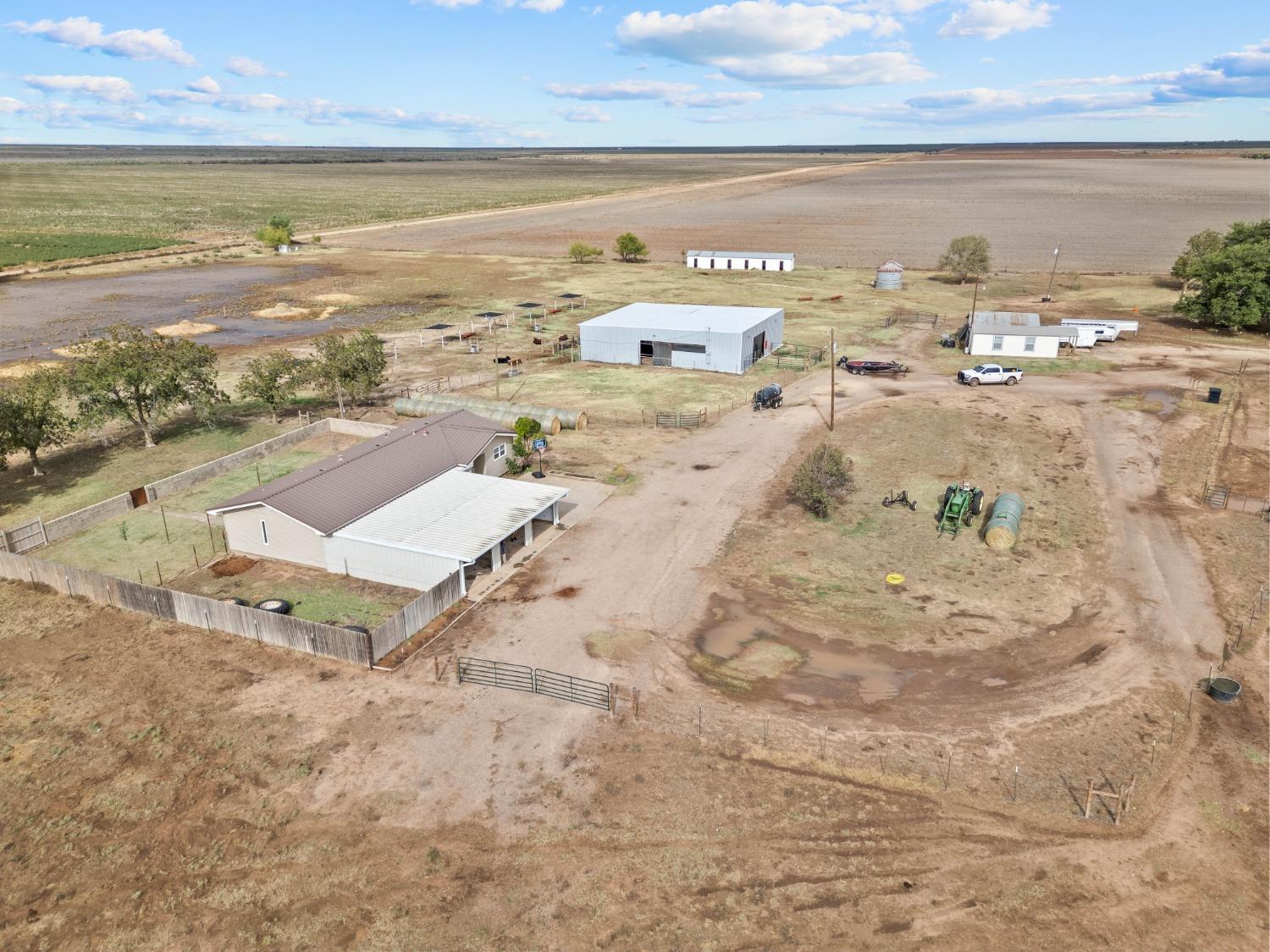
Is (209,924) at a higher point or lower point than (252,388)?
lower

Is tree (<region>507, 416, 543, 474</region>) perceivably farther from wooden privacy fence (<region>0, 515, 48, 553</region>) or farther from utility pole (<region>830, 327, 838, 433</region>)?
wooden privacy fence (<region>0, 515, 48, 553</region>)

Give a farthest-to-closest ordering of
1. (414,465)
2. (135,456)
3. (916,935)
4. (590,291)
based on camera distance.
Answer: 1. (590,291)
2. (135,456)
3. (414,465)
4. (916,935)

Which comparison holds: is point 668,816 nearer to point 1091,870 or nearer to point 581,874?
point 581,874

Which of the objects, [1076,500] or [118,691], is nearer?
[118,691]

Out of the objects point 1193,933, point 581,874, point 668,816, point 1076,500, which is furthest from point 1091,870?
point 1076,500

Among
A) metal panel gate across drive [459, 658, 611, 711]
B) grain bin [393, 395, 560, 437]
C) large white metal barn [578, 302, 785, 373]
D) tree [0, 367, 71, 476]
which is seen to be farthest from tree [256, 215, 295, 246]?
metal panel gate across drive [459, 658, 611, 711]

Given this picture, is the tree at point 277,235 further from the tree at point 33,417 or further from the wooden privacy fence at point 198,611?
the wooden privacy fence at point 198,611

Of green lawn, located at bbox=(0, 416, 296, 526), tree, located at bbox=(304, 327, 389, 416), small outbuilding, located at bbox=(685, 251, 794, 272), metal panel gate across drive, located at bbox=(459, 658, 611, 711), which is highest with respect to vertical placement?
small outbuilding, located at bbox=(685, 251, 794, 272)

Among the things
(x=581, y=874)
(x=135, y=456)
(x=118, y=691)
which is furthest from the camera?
(x=135, y=456)
